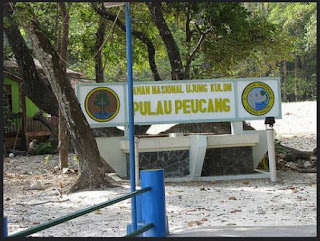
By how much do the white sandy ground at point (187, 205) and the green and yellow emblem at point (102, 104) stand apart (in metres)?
1.48

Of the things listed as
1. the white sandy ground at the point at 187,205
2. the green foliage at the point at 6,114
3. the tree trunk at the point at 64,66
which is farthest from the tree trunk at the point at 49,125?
the white sandy ground at the point at 187,205

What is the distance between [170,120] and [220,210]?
3968mm

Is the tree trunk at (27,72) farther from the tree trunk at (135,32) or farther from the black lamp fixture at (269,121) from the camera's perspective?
the black lamp fixture at (269,121)

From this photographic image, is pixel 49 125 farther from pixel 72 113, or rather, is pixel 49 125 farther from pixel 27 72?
pixel 72 113

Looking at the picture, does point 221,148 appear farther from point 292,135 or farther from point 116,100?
point 292,135

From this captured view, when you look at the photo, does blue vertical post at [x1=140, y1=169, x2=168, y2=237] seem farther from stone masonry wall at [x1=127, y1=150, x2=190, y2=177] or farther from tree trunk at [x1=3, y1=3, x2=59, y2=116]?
tree trunk at [x1=3, y1=3, x2=59, y2=116]

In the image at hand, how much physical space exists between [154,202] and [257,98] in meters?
7.32

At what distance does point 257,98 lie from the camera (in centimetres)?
1373

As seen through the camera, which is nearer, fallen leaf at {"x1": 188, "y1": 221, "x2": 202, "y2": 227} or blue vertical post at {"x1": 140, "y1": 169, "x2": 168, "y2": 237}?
blue vertical post at {"x1": 140, "y1": 169, "x2": 168, "y2": 237}

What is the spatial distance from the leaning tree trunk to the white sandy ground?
0.51 metres

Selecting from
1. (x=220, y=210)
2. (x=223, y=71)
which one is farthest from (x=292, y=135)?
(x=220, y=210)

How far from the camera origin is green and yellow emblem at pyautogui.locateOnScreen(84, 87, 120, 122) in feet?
44.3

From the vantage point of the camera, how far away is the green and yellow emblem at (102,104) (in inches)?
531

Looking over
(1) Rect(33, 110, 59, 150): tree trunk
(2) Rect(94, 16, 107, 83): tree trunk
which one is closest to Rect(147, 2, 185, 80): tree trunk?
(2) Rect(94, 16, 107, 83): tree trunk
